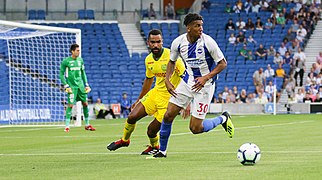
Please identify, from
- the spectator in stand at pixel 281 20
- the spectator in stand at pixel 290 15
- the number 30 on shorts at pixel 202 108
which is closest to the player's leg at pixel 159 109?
the number 30 on shorts at pixel 202 108

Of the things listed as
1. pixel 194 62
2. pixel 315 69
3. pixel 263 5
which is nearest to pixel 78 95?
pixel 194 62

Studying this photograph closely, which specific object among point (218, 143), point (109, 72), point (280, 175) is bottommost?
point (109, 72)

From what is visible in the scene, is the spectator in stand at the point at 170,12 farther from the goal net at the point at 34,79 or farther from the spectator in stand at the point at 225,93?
the goal net at the point at 34,79

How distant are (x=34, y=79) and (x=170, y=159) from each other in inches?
853

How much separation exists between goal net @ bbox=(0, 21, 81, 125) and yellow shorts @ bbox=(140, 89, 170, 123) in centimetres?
1484

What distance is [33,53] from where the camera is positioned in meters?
33.6

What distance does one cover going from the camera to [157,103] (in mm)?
14102

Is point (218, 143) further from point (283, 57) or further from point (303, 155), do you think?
point (283, 57)

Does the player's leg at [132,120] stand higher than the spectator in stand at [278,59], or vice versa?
the player's leg at [132,120]

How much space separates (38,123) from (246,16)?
20.0 meters

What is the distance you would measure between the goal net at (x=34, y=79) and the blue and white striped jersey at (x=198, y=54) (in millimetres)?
15948

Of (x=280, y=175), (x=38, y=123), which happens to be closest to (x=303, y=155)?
(x=280, y=175)

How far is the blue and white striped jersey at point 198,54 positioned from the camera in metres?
12.8

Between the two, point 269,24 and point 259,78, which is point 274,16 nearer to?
point 269,24
